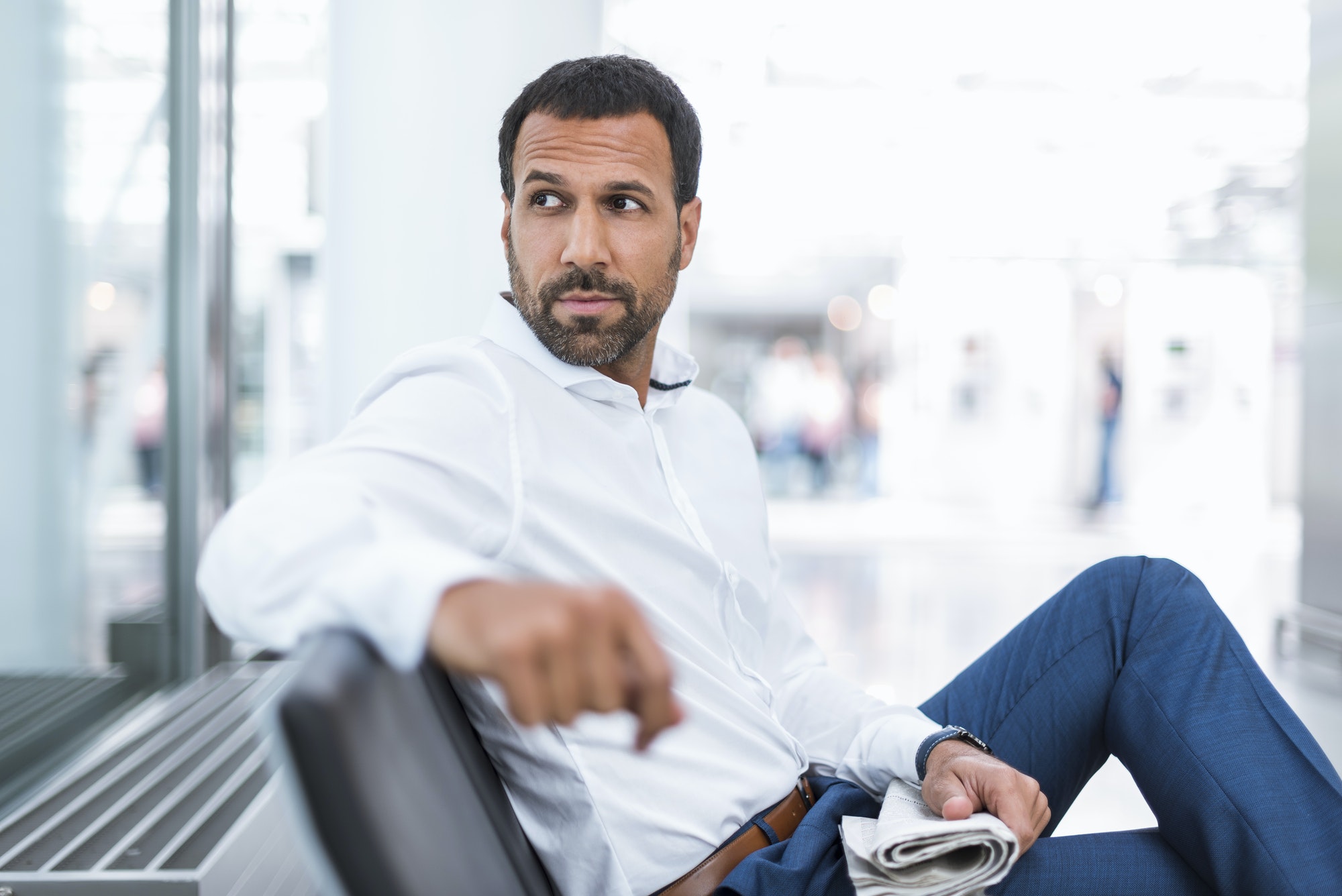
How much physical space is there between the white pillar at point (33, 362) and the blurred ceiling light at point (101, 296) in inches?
5.7

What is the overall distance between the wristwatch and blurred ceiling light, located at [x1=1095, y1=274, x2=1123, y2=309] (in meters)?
10.9

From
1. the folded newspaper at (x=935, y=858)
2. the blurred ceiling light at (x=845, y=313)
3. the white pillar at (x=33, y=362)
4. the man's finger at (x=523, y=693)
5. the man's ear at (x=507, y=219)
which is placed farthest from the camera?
the blurred ceiling light at (x=845, y=313)

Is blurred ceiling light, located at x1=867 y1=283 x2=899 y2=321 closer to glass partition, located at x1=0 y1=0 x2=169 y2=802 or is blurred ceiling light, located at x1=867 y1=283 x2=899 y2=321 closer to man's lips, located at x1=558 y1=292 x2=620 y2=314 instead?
glass partition, located at x1=0 y1=0 x2=169 y2=802

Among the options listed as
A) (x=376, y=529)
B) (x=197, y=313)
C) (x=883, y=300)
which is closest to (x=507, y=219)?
(x=376, y=529)

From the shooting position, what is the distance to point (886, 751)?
3.81ft

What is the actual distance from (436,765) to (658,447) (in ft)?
1.98

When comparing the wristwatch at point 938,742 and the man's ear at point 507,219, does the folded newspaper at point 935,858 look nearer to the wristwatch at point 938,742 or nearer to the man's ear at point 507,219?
the wristwatch at point 938,742

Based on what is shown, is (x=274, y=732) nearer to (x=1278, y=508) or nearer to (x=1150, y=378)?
(x=1150, y=378)

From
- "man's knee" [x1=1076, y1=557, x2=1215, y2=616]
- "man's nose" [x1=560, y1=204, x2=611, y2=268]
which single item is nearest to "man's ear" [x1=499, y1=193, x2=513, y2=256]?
"man's nose" [x1=560, y1=204, x2=611, y2=268]

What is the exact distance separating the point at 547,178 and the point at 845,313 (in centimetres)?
1572

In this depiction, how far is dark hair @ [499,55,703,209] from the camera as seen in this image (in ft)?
3.68

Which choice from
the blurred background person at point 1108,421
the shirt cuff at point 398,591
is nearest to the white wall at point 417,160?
the shirt cuff at point 398,591

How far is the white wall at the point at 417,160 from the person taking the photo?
2395 mm

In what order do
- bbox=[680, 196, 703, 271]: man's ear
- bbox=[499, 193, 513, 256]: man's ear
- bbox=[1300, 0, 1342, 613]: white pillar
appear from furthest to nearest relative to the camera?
1. bbox=[1300, 0, 1342, 613]: white pillar
2. bbox=[680, 196, 703, 271]: man's ear
3. bbox=[499, 193, 513, 256]: man's ear
